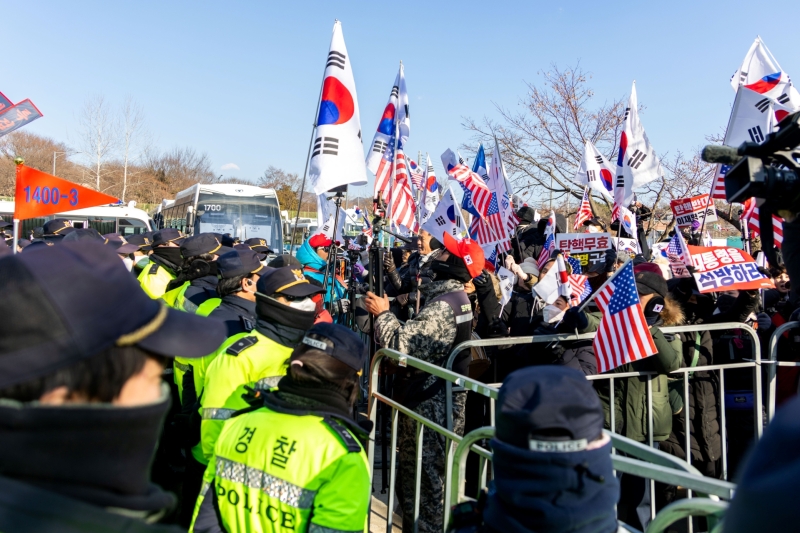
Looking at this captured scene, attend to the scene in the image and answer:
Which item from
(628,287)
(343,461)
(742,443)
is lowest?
(742,443)

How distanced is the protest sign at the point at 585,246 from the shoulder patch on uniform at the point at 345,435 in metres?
4.77

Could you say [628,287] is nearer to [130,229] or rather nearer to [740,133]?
[740,133]

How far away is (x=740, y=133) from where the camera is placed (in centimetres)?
640

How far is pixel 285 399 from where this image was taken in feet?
8.35

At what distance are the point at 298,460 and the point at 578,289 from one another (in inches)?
135

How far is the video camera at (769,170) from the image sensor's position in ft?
6.53

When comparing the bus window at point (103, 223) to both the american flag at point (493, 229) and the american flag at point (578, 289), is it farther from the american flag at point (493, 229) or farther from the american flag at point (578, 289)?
the american flag at point (578, 289)

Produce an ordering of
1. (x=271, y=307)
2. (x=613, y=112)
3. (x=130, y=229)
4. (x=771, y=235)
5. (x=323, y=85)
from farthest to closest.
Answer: (x=130, y=229), (x=613, y=112), (x=323, y=85), (x=271, y=307), (x=771, y=235)

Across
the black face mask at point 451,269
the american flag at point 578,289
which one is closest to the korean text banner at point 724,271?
the american flag at point 578,289

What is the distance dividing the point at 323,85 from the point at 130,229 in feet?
55.1

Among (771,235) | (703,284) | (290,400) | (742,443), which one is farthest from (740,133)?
(290,400)

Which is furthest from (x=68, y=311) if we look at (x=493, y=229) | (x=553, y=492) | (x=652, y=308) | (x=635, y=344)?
(x=493, y=229)

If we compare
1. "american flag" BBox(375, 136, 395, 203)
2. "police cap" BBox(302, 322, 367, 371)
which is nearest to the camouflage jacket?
"police cap" BBox(302, 322, 367, 371)

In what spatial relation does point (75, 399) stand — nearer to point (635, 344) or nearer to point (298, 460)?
point (298, 460)
